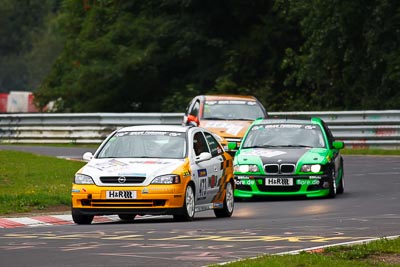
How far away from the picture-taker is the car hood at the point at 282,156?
79.6ft

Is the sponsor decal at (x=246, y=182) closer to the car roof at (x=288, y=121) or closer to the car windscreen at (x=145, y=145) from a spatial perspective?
the car roof at (x=288, y=121)

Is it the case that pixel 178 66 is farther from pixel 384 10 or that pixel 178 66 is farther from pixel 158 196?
pixel 158 196

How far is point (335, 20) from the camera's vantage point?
141 feet

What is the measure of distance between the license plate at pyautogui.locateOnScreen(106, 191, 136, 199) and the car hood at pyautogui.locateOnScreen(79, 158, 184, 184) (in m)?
0.24

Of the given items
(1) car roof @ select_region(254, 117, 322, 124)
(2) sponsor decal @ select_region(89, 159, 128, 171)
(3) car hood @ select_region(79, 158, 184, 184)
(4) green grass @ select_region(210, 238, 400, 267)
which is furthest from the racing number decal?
(4) green grass @ select_region(210, 238, 400, 267)

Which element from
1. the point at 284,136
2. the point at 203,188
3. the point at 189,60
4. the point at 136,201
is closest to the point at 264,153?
the point at 284,136

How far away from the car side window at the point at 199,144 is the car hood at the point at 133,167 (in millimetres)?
837

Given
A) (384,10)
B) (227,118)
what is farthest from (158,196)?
(384,10)

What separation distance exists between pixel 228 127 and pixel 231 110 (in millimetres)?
1199

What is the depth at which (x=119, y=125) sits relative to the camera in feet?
148

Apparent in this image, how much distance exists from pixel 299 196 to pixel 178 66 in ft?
91.1

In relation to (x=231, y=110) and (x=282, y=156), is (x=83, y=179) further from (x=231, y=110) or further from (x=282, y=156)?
(x=231, y=110)

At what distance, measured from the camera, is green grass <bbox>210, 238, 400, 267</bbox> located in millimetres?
12469

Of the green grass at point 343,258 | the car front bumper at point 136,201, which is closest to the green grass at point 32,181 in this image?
the car front bumper at point 136,201
